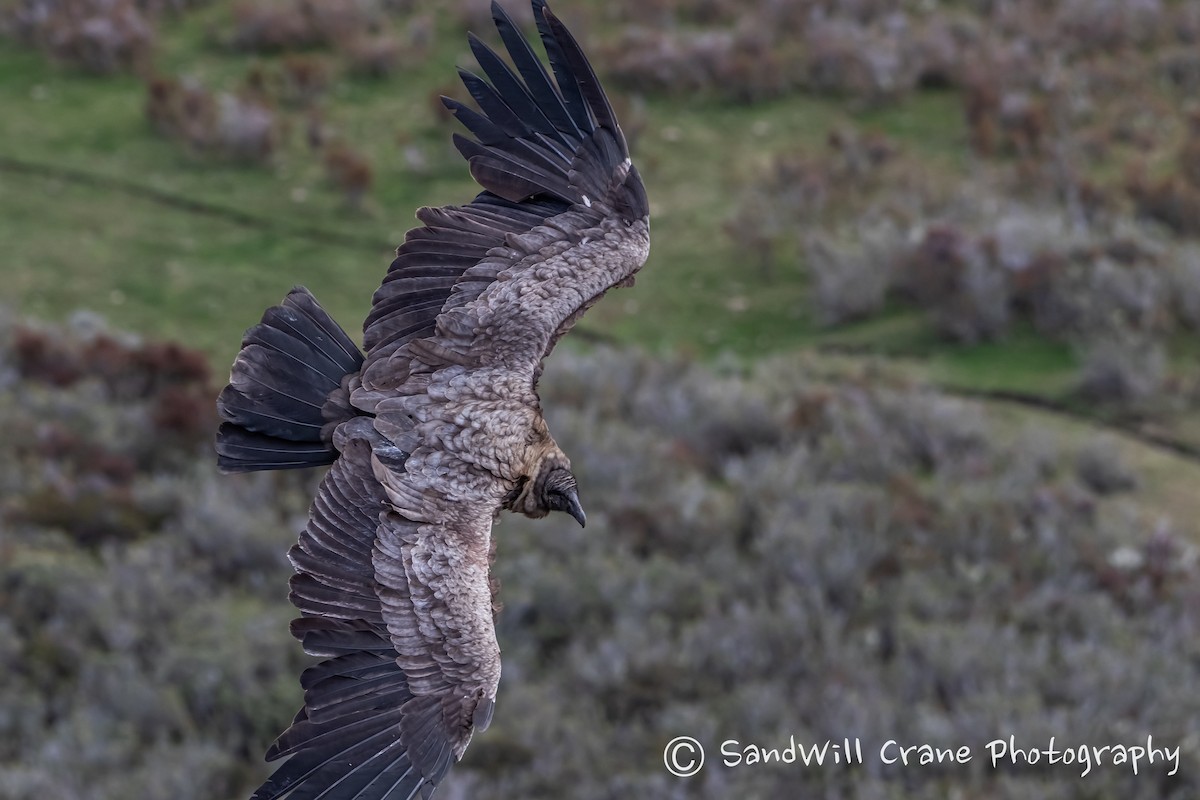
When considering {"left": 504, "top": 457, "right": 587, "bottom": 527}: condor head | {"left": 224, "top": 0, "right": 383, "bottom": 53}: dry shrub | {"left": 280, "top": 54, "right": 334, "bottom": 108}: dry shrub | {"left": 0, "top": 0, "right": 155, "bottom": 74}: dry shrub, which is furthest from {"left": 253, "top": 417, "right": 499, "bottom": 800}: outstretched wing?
{"left": 224, "top": 0, "right": 383, "bottom": 53}: dry shrub

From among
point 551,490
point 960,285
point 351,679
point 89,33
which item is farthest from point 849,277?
point 351,679

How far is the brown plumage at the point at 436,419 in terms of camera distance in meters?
5.36

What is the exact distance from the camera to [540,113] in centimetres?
613

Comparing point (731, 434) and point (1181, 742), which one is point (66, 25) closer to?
point (731, 434)

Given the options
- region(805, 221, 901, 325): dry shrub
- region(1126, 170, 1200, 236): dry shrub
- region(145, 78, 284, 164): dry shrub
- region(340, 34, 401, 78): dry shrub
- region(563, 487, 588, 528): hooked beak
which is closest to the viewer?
region(563, 487, 588, 528): hooked beak

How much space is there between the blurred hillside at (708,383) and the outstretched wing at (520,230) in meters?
3.25

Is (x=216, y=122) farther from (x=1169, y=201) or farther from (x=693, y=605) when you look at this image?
(x=1169, y=201)

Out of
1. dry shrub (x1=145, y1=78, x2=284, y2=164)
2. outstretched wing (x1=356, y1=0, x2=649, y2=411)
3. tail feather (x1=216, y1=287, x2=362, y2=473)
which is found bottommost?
tail feather (x1=216, y1=287, x2=362, y2=473)

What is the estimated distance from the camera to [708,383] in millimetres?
12039
